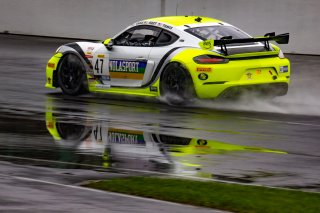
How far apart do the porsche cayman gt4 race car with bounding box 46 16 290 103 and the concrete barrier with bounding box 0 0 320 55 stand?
11675mm

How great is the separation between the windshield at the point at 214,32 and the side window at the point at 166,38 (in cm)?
26

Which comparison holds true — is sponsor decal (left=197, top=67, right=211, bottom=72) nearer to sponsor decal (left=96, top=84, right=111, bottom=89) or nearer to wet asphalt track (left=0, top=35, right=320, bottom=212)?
wet asphalt track (left=0, top=35, right=320, bottom=212)

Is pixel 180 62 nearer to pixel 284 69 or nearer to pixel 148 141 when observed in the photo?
pixel 284 69

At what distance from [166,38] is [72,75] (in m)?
2.17

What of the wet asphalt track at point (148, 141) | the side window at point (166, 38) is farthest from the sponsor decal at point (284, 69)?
the side window at point (166, 38)

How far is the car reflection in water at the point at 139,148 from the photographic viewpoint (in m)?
10.6

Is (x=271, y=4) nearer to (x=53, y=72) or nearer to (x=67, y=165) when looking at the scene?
(x=53, y=72)

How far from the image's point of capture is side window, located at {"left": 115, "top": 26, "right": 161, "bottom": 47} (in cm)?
1656

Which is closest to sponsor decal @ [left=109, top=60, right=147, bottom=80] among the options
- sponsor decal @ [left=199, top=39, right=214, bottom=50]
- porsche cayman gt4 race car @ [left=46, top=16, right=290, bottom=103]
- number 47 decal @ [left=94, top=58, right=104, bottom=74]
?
porsche cayman gt4 race car @ [left=46, top=16, right=290, bottom=103]

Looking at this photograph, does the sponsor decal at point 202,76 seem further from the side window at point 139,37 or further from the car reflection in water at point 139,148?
the car reflection in water at point 139,148

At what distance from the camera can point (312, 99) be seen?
58.0 feet

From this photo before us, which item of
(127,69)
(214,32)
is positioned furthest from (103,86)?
(214,32)

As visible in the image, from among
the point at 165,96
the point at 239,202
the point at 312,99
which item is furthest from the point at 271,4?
the point at 239,202

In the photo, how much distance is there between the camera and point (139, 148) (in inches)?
465
